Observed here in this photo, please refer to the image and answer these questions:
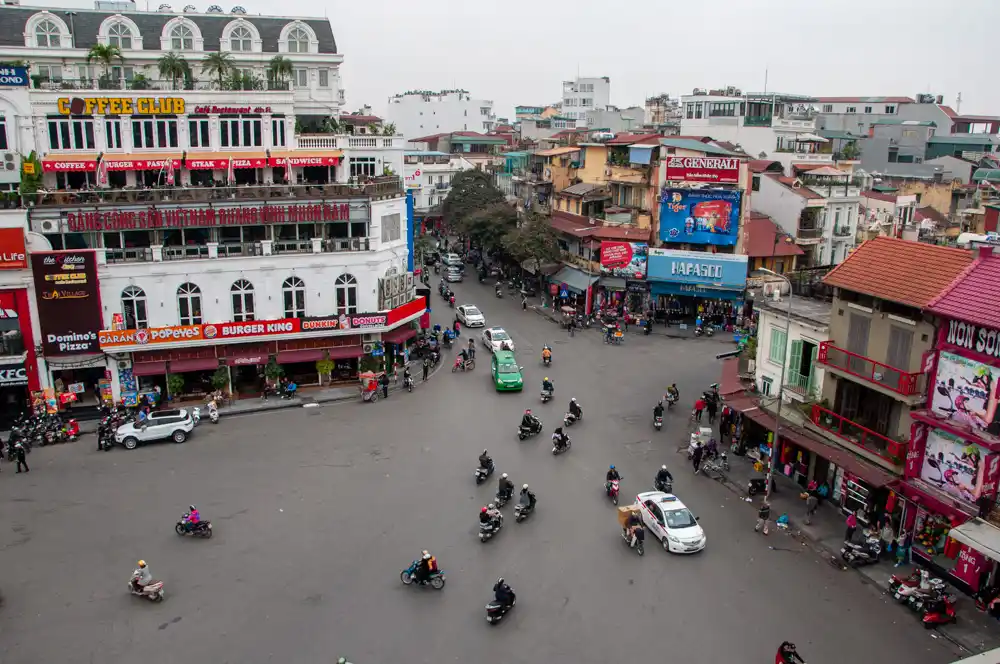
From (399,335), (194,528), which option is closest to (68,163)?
(399,335)

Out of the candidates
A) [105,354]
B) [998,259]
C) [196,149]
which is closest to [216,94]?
[196,149]

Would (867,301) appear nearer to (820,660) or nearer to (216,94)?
(820,660)

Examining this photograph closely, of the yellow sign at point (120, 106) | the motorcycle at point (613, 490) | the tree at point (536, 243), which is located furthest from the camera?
the tree at point (536, 243)

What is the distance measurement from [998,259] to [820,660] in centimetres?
1265

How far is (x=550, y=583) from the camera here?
21.8 meters

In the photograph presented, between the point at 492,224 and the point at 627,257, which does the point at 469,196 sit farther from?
the point at 627,257

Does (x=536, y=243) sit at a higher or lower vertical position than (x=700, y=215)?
lower

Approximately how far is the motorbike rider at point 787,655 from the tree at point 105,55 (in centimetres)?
4110

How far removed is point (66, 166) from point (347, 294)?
14914 millimetres

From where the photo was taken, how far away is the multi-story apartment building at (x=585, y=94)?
426 ft

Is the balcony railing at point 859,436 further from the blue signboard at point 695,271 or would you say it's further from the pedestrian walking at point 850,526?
the blue signboard at point 695,271

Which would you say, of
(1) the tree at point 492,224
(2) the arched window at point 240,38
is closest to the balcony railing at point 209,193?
(2) the arched window at point 240,38

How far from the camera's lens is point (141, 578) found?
20875 mm

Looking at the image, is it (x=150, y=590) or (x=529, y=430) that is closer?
(x=150, y=590)
